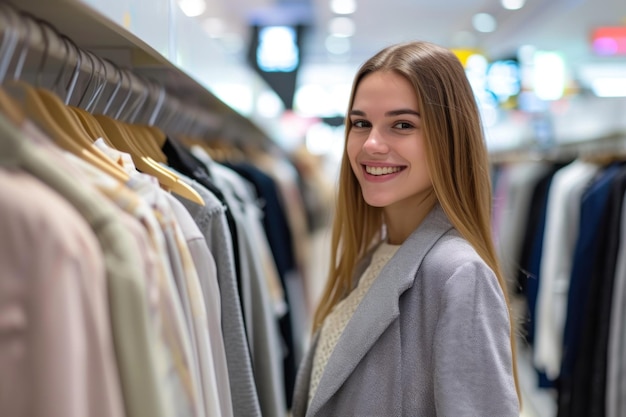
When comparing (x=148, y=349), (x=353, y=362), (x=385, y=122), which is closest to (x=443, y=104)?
(x=385, y=122)

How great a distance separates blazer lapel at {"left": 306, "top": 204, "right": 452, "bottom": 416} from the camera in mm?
1421

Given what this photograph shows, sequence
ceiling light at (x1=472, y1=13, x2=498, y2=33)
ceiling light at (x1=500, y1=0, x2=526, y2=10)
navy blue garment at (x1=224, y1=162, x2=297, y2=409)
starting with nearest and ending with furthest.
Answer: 1. navy blue garment at (x1=224, y1=162, x2=297, y2=409)
2. ceiling light at (x1=500, y1=0, x2=526, y2=10)
3. ceiling light at (x1=472, y1=13, x2=498, y2=33)

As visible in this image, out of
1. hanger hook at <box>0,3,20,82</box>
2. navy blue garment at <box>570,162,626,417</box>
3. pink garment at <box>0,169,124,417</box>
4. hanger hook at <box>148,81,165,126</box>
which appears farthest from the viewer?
navy blue garment at <box>570,162,626,417</box>

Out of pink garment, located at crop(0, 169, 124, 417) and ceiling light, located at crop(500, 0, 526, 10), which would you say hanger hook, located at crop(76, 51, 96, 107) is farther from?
ceiling light, located at crop(500, 0, 526, 10)

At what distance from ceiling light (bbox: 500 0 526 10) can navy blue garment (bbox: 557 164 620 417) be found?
13.7 feet

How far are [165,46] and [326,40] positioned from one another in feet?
27.0

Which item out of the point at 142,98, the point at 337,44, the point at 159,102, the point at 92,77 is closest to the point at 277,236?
the point at 159,102

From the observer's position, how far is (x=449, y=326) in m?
1.30

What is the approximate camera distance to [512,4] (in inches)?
266

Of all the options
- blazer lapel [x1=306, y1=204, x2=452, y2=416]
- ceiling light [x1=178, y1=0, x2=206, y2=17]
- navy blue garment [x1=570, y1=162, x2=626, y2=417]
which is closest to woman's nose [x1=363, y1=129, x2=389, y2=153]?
blazer lapel [x1=306, y1=204, x2=452, y2=416]

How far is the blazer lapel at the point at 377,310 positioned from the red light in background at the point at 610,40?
20.1 ft

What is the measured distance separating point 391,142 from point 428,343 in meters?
0.47

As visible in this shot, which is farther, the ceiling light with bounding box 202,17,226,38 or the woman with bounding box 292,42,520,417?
the ceiling light with bounding box 202,17,226,38

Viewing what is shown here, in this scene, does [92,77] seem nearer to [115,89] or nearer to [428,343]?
[115,89]
